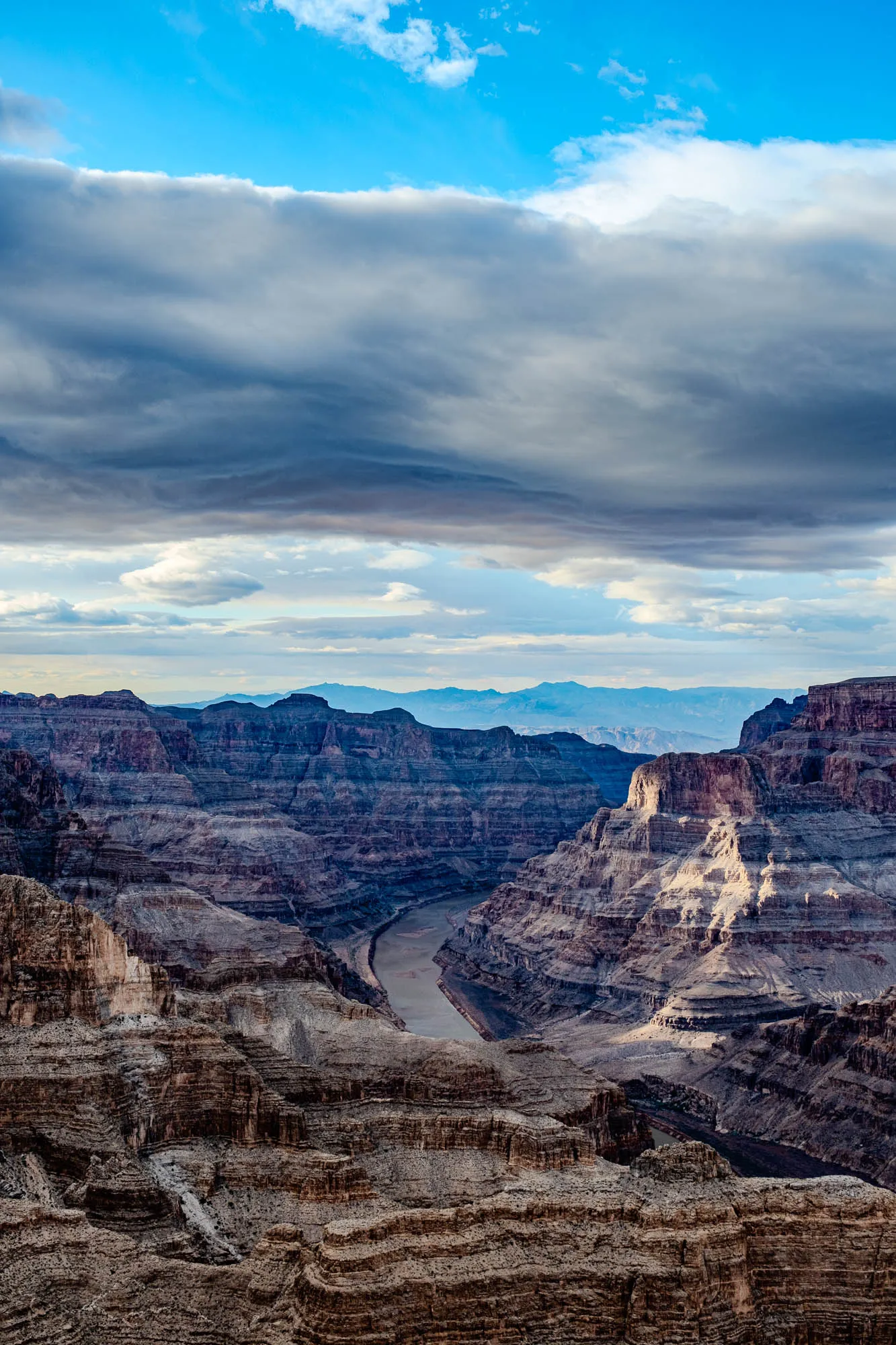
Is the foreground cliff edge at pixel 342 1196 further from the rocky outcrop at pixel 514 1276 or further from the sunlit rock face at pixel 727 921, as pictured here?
the sunlit rock face at pixel 727 921

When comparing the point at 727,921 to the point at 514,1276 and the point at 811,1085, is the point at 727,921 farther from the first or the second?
the point at 514,1276

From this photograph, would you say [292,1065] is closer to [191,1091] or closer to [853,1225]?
[191,1091]

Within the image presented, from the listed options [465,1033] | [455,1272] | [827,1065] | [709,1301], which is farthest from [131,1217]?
[465,1033]

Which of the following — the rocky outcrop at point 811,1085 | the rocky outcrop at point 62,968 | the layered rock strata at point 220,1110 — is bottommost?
the rocky outcrop at point 811,1085

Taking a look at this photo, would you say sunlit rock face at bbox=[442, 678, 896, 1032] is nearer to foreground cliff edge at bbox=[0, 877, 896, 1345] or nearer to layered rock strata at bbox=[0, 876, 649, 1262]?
foreground cliff edge at bbox=[0, 877, 896, 1345]

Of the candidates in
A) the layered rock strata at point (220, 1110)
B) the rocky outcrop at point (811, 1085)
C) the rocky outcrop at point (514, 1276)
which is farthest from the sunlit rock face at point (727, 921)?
the rocky outcrop at point (514, 1276)

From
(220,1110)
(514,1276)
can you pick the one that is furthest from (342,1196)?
(514,1276)

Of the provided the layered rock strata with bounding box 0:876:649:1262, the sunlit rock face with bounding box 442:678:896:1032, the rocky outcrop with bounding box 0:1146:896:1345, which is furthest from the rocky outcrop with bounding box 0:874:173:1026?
the sunlit rock face with bounding box 442:678:896:1032
